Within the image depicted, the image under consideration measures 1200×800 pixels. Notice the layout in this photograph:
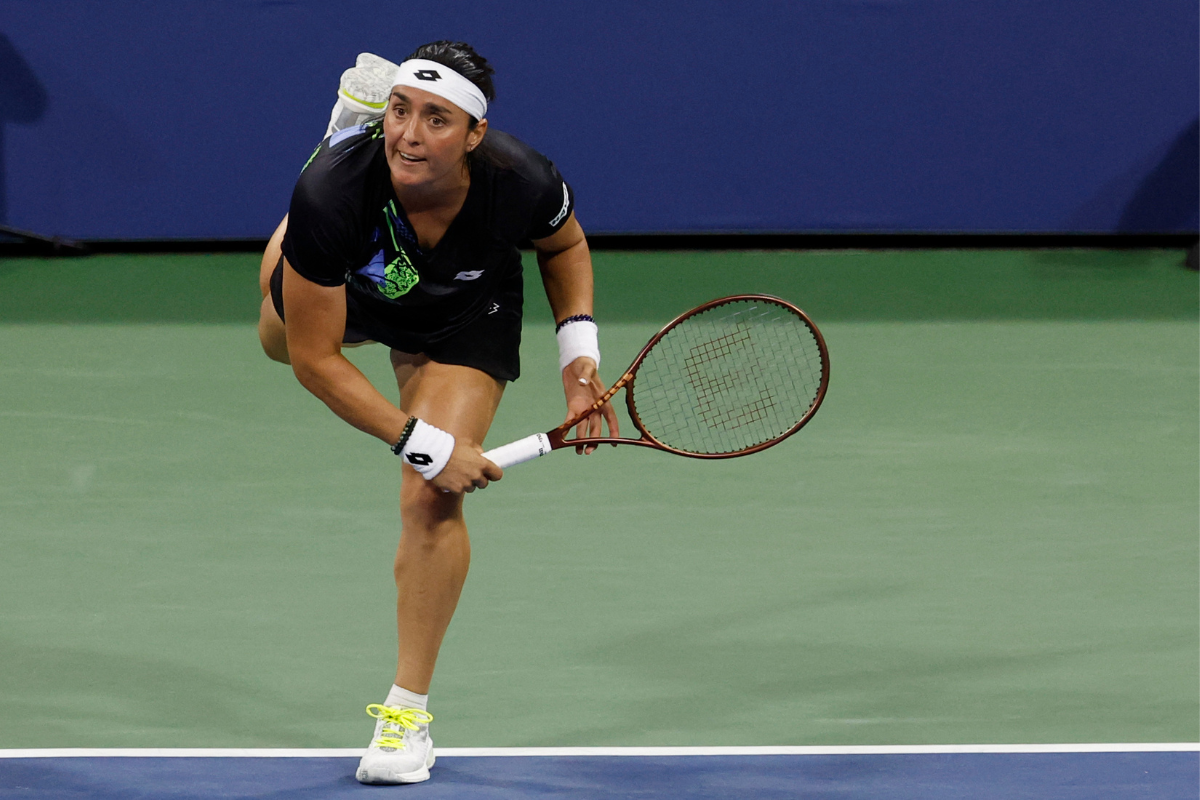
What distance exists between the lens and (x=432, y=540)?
383cm

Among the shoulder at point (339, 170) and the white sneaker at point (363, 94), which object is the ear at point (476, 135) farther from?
the white sneaker at point (363, 94)

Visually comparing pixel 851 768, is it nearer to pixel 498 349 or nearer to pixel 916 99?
pixel 498 349

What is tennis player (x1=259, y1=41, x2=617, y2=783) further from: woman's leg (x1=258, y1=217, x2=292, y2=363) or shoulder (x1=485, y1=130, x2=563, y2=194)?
woman's leg (x1=258, y1=217, x2=292, y2=363)

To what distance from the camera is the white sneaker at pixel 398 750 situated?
376cm

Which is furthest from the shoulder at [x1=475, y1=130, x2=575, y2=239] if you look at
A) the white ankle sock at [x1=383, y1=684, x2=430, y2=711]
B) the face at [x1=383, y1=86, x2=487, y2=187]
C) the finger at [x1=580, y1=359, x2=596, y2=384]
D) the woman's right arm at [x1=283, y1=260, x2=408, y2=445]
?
the white ankle sock at [x1=383, y1=684, x2=430, y2=711]

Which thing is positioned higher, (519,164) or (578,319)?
(519,164)

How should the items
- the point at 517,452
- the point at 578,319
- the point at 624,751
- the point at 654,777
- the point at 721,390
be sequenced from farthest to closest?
the point at 721,390
the point at 578,319
the point at 624,751
the point at 654,777
the point at 517,452

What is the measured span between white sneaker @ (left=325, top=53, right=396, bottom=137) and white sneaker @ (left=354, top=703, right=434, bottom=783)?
162cm

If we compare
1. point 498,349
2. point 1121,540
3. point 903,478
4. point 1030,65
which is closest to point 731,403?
point 903,478

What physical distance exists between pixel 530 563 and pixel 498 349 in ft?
3.81

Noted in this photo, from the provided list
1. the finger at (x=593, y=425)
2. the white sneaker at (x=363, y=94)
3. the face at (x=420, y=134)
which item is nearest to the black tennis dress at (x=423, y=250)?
the face at (x=420, y=134)

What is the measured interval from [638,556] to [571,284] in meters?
1.25

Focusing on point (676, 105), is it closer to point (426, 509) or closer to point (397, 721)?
point (426, 509)

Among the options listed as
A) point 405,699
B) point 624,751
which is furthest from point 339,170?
point 624,751
